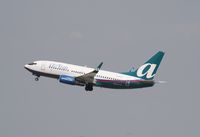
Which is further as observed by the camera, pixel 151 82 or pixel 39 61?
pixel 39 61

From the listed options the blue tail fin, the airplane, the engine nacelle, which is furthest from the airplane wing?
the blue tail fin

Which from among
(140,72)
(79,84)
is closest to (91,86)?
(79,84)

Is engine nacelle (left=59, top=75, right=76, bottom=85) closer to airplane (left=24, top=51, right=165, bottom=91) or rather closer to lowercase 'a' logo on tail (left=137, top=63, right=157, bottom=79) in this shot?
airplane (left=24, top=51, right=165, bottom=91)

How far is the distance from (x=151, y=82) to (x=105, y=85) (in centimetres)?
965

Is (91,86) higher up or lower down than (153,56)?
lower down

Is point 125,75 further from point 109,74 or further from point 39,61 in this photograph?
point 39,61

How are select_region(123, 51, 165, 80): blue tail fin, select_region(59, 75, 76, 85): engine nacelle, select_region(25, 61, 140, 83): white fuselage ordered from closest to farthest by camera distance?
select_region(59, 75, 76, 85): engine nacelle < select_region(25, 61, 140, 83): white fuselage < select_region(123, 51, 165, 80): blue tail fin

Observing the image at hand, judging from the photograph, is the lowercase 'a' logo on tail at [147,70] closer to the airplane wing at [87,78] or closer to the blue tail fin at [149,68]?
the blue tail fin at [149,68]

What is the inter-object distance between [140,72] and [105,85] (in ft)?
27.0

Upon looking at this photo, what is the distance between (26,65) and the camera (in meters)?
106

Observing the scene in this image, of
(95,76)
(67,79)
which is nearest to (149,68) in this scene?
(95,76)

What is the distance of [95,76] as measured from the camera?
98.1 m

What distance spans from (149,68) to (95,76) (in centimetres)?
1224

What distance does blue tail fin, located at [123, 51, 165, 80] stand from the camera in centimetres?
10012
